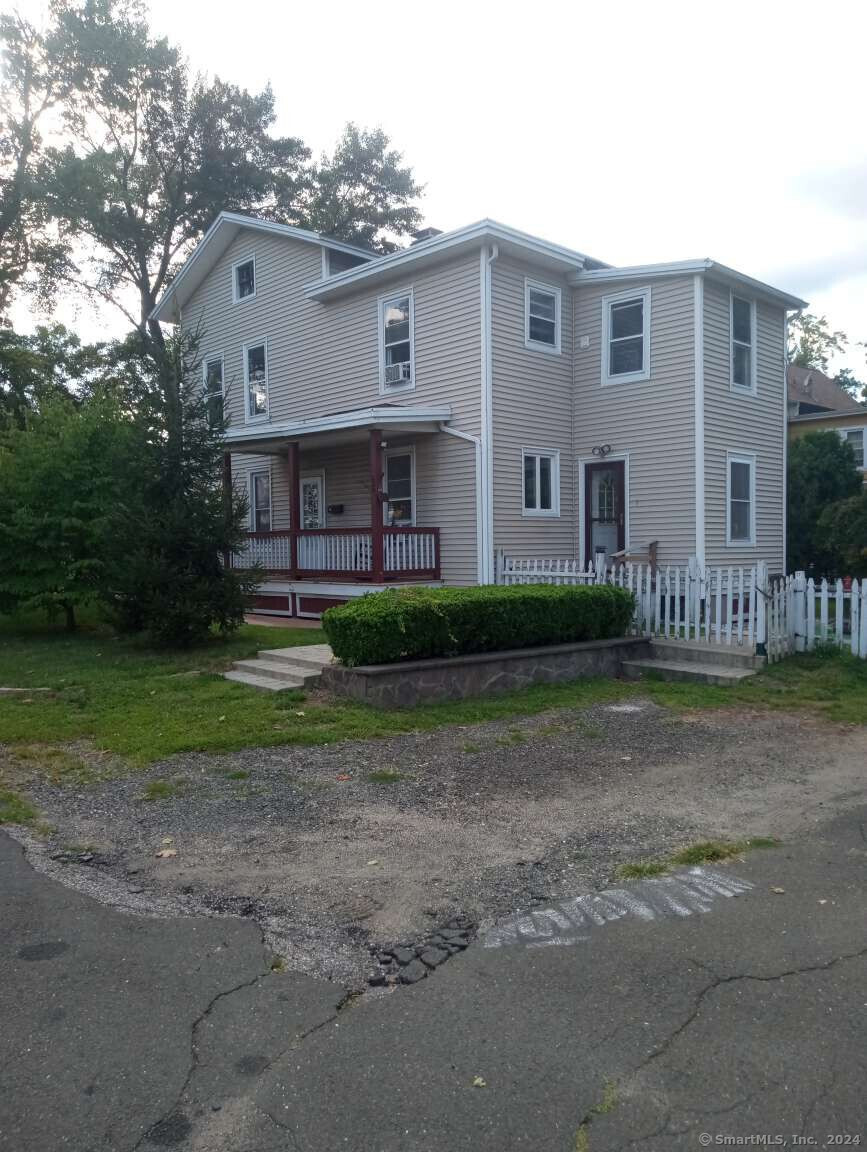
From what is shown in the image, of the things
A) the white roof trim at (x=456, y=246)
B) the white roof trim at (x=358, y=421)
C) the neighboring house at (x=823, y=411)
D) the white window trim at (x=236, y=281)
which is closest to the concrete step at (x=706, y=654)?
the white roof trim at (x=358, y=421)

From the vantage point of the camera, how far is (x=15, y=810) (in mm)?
6098

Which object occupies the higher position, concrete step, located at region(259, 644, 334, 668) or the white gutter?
the white gutter

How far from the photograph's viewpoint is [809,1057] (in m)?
3.05

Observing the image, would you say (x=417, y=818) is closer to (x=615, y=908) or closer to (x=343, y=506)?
(x=615, y=908)

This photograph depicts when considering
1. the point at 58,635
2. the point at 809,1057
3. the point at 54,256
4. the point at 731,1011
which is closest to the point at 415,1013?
the point at 731,1011

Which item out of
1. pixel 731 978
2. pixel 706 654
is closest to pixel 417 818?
pixel 731 978

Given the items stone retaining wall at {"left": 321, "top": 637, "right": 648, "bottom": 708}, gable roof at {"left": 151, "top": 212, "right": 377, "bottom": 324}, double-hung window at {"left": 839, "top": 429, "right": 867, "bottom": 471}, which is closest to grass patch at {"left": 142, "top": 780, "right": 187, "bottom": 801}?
stone retaining wall at {"left": 321, "top": 637, "right": 648, "bottom": 708}

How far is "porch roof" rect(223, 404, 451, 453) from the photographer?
1522 centimetres

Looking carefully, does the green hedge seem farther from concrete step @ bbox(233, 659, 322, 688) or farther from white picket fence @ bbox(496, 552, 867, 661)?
white picket fence @ bbox(496, 552, 867, 661)

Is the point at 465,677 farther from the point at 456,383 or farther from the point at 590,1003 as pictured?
the point at 456,383

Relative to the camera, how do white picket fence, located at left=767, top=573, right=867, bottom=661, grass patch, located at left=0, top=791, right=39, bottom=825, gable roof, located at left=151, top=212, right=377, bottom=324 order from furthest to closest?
gable roof, located at left=151, top=212, right=377, bottom=324 < white picket fence, located at left=767, top=573, right=867, bottom=661 < grass patch, located at left=0, top=791, right=39, bottom=825

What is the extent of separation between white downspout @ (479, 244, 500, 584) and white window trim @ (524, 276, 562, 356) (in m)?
1.06

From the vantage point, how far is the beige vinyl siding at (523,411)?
1599 centimetres

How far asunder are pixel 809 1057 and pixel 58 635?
14534mm
